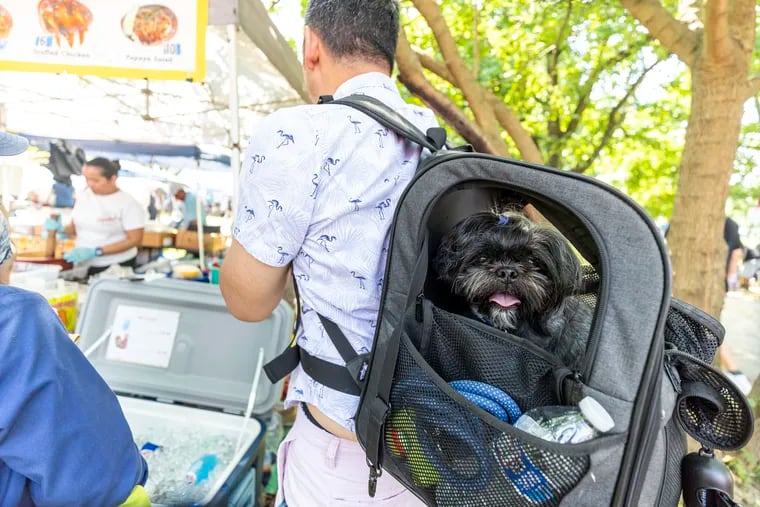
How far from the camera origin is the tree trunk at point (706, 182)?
8.59 ft

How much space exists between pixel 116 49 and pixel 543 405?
10.5ft

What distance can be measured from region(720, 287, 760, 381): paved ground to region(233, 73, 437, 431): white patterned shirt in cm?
466

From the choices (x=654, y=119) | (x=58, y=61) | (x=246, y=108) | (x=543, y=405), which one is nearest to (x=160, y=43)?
(x=58, y=61)

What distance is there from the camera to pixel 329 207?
3.36 ft

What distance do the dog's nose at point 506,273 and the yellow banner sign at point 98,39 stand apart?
2444 mm

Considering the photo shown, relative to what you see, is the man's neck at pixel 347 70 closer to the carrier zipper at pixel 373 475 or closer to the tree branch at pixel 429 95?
the carrier zipper at pixel 373 475

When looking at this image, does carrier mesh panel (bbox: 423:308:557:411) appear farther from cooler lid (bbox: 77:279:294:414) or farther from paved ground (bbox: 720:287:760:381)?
paved ground (bbox: 720:287:760:381)

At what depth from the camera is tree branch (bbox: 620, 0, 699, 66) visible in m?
2.96

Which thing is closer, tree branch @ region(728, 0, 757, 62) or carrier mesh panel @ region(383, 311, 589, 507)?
carrier mesh panel @ region(383, 311, 589, 507)

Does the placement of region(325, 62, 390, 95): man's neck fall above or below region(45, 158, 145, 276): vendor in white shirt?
above

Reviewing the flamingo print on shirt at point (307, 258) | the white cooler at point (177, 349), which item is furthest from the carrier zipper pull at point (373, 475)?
the white cooler at point (177, 349)

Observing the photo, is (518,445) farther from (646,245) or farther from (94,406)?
(94,406)

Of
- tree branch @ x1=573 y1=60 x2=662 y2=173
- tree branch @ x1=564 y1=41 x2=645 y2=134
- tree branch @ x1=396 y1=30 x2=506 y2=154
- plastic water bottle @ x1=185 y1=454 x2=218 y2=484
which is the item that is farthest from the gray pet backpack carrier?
tree branch @ x1=573 y1=60 x2=662 y2=173

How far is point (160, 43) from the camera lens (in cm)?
284
